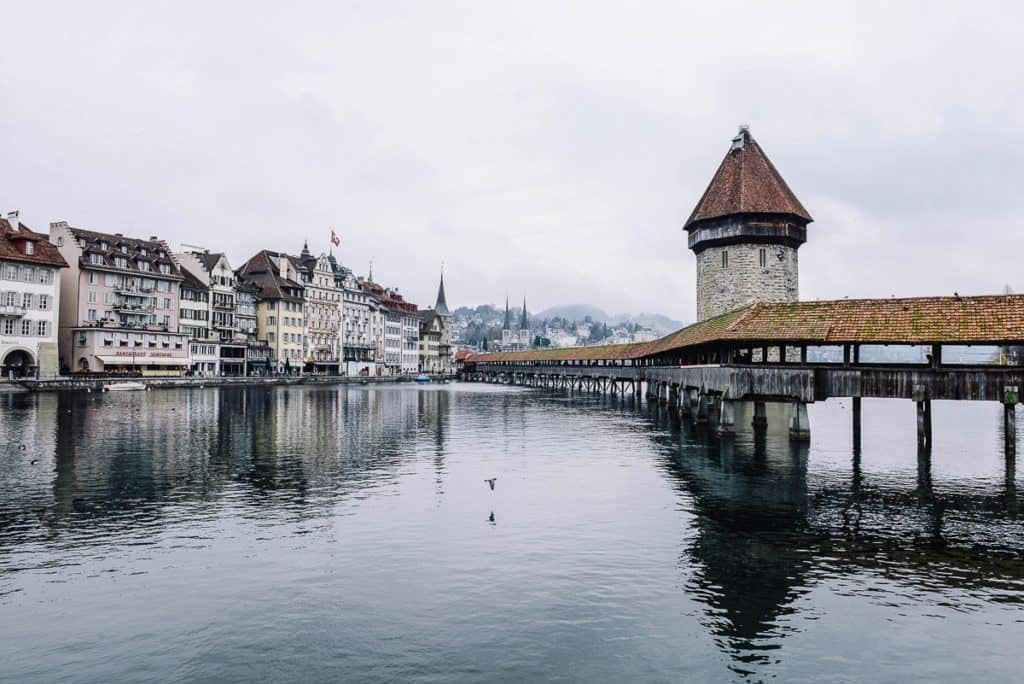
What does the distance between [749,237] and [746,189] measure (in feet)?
12.5

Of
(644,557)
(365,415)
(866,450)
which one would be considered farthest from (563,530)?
(365,415)

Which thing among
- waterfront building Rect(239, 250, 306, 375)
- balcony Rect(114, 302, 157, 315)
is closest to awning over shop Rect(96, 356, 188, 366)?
balcony Rect(114, 302, 157, 315)

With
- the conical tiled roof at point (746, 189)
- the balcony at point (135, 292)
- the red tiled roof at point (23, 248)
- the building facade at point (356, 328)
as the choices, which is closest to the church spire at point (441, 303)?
the building facade at point (356, 328)

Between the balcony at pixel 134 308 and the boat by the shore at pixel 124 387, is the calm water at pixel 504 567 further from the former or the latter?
the balcony at pixel 134 308

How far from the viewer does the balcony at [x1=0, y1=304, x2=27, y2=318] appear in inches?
2537

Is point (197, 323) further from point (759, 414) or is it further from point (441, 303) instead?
point (441, 303)

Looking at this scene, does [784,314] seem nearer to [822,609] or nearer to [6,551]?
[822,609]

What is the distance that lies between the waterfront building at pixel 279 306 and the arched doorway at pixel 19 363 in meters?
37.1

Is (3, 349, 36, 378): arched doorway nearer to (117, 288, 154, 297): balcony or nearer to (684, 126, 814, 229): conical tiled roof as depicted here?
(117, 288, 154, 297): balcony

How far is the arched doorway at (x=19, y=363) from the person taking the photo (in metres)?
66.2

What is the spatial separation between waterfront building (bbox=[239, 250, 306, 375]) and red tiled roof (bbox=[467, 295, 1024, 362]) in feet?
273

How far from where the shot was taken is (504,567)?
46.2 ft

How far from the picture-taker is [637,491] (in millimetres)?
21734

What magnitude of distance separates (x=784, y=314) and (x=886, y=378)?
4.92 m
